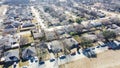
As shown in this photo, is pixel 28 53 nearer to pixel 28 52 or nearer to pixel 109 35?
pixel 28 52

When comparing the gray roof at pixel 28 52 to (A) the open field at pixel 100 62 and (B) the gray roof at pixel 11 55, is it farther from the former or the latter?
(A) the open field at pixel 100 62

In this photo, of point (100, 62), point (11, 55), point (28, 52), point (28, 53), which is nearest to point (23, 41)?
point (28, 52)

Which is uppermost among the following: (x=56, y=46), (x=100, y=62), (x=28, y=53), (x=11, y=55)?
(x=11, y=55)

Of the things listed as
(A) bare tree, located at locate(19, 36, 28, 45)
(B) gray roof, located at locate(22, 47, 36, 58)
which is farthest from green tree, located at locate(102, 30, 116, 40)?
(A) bare tree, located at locate(19, 36, 28, 45)

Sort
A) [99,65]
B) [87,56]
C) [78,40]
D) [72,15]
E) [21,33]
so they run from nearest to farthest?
1. [99,65]
2. [87,56]
3. [78,40]
4. [21,33]
5. [72,15]

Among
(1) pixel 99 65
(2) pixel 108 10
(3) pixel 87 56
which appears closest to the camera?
(1) pixel 99 65

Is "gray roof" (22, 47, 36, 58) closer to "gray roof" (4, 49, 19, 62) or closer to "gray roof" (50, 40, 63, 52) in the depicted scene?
"gray roof" (4, 49, 19, 62)

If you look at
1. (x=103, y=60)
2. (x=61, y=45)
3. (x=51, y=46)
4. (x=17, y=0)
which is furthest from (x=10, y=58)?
(x=17, y=0)

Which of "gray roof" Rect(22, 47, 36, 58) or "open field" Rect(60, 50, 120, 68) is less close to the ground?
"gray roof" Rect(22, 47, 36, 58)

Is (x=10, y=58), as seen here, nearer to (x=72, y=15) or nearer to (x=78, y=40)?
(x=78, y=40)
